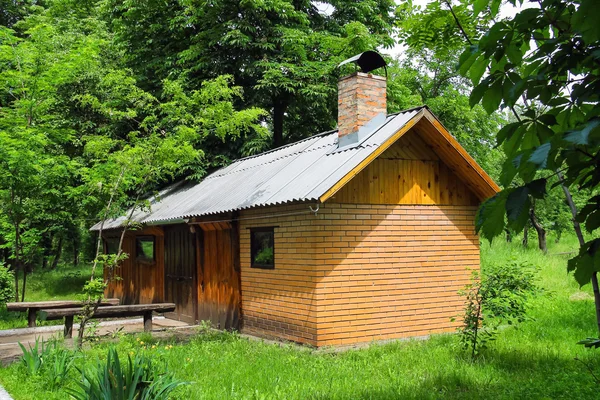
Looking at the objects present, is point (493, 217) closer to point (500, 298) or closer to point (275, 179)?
point (500, 298)

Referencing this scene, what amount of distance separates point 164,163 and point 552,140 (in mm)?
10382

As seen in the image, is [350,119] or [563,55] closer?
[563,55]

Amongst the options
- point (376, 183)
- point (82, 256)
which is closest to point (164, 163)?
point (376, 183)

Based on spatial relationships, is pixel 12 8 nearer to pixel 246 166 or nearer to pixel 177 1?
pixel 177 1

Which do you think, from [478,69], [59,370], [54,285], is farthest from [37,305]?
[478,69]

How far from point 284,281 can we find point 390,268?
203 centimetres

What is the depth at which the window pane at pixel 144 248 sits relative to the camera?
16688 mm

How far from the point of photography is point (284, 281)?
35.8 feet

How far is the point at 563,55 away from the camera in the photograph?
7.56ft

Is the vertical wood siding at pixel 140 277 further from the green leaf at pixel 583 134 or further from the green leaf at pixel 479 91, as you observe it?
the green leaf at pixel 583 134

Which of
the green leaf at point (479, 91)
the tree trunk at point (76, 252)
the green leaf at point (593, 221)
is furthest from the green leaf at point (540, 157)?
the tree trunk at point (76, 252)

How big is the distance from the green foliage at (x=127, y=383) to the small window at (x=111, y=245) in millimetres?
13427

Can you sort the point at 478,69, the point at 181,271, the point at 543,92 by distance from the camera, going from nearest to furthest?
the point at 543,92
the point at 478,69
the point at 181,271

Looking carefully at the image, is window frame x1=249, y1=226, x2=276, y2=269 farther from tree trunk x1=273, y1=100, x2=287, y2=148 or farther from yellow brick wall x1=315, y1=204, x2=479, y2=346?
tree trunk x1=273, y1=100, x2=287, y2=148
